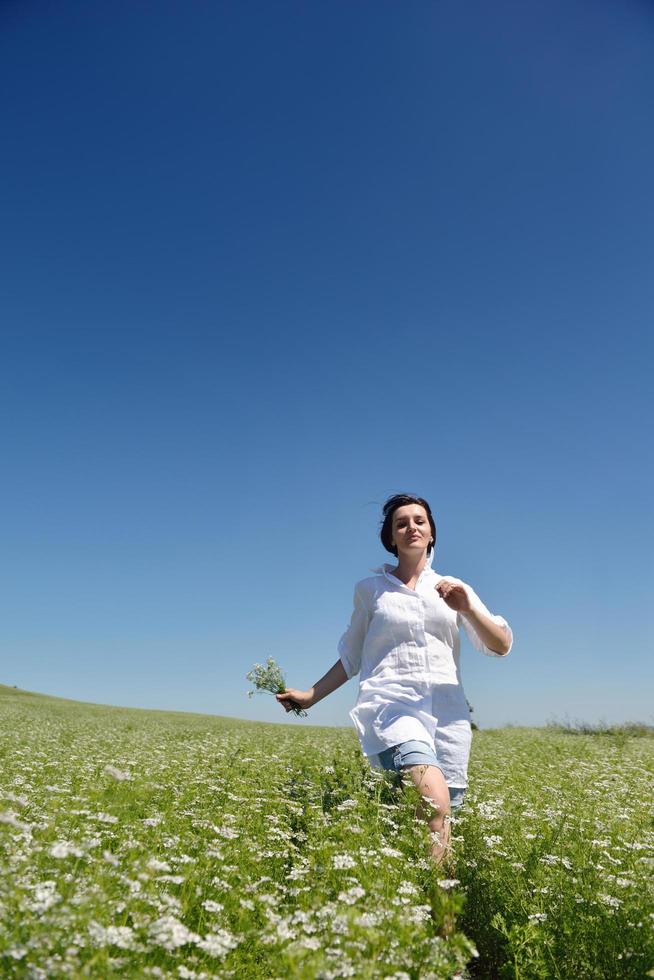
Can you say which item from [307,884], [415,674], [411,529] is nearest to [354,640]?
[415,674]

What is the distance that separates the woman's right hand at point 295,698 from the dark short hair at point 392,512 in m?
1.57

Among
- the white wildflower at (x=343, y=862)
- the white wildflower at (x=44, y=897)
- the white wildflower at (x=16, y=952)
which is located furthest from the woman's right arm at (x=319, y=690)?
the white wildflower at (x=16, y=952)

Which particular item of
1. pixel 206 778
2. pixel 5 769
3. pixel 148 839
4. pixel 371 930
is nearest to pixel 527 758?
pixel 206 778

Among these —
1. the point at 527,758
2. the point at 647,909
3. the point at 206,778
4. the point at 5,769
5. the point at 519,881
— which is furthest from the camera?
the point at 527,758

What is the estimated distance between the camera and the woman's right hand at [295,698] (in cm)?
623

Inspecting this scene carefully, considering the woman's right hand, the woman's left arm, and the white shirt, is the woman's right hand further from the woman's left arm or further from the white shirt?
the woman's left arm

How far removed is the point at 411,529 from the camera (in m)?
6.05

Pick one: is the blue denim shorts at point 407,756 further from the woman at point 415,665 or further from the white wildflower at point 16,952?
the white wildflower at point 16,952

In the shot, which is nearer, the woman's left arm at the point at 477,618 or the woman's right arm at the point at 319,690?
the woman's left arm at the point at 477,618

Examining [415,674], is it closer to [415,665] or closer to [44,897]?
[415,665]

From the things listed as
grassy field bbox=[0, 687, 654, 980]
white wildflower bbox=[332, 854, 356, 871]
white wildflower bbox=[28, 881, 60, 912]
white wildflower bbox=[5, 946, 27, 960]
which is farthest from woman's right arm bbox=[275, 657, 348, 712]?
white wildflower bbox=[5, 946, 27, 960]

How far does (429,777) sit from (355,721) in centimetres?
85

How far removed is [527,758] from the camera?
1420cm

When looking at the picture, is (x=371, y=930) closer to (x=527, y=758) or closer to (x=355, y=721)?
(x=355, y=721)
